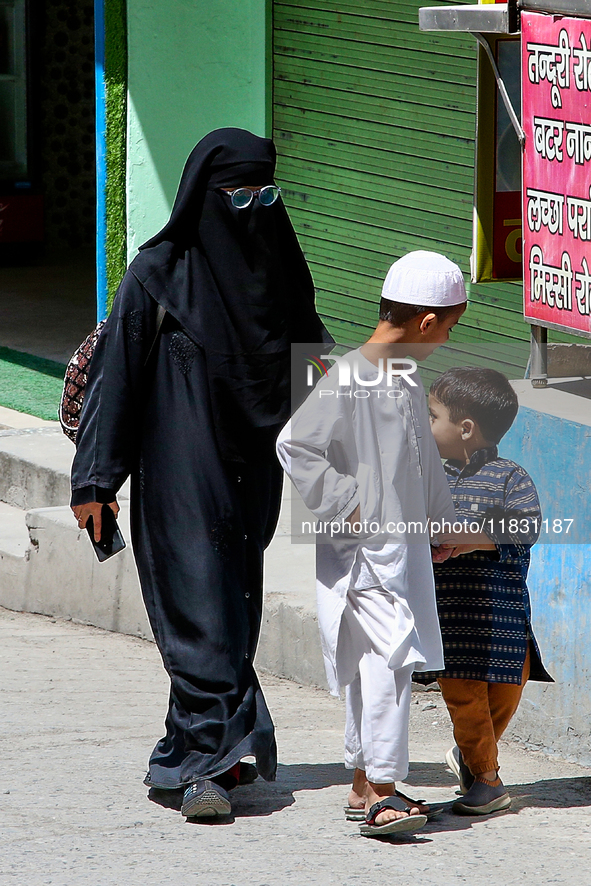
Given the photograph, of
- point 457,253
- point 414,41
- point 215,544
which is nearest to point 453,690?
point 215,544

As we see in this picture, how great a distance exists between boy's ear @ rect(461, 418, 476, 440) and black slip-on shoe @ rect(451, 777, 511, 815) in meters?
0.86

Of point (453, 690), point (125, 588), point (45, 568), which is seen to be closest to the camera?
point (453, 690)

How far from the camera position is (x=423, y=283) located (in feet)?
10.6

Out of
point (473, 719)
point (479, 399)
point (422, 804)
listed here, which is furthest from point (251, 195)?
point (422, 804)

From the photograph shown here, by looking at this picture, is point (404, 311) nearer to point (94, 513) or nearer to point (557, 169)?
point (94, 513)

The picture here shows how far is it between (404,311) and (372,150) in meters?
4.09

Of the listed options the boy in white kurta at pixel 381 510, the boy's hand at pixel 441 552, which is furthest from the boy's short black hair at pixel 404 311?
the boy's hand at pixel 441 552

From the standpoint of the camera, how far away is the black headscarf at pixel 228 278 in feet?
11.4

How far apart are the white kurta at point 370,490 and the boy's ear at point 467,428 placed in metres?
0.20

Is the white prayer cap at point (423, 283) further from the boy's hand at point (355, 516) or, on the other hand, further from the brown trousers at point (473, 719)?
the brown trousers at point (473, 719)

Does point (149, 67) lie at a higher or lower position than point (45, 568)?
higher

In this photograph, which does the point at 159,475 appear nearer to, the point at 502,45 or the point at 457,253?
the point at 502,45

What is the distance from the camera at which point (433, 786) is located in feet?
12.3

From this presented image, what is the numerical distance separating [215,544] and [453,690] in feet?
2.29
